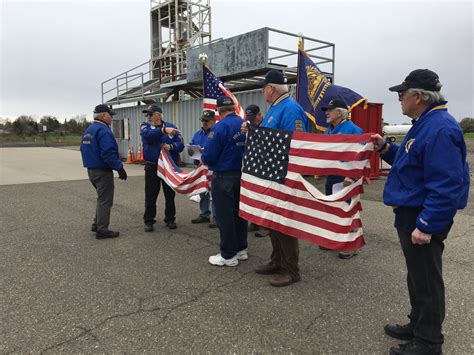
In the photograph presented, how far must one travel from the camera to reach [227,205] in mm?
4504

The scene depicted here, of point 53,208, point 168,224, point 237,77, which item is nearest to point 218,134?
point 168,224

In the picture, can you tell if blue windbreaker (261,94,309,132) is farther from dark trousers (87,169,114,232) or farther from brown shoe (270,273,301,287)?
dark trousers (87,169,114,232)

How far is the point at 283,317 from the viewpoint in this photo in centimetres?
331

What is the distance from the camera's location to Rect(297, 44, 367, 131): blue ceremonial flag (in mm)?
6566

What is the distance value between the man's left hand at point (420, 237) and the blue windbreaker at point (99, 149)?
4.54 m

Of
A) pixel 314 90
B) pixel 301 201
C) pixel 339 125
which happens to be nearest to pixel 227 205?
pixel 301 201

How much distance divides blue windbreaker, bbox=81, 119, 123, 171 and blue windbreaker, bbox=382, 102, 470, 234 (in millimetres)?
4402

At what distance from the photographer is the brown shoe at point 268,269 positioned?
4.32 m

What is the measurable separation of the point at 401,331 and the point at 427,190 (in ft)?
4.34

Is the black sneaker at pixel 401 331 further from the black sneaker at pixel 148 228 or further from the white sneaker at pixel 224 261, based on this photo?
the black sneaker at pixel 148 228

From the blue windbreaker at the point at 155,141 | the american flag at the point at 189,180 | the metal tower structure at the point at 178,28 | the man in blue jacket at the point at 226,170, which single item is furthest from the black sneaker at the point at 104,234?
the metal tower structure at the point at 178,28

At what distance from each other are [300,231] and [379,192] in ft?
22.6

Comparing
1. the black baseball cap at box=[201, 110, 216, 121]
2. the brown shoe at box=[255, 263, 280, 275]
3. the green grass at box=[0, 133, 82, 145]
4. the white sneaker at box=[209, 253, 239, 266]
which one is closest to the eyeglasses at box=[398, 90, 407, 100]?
the brown shoe at box=[255, 263, 280, 275]

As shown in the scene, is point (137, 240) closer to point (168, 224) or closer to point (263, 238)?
point (168, 224)
